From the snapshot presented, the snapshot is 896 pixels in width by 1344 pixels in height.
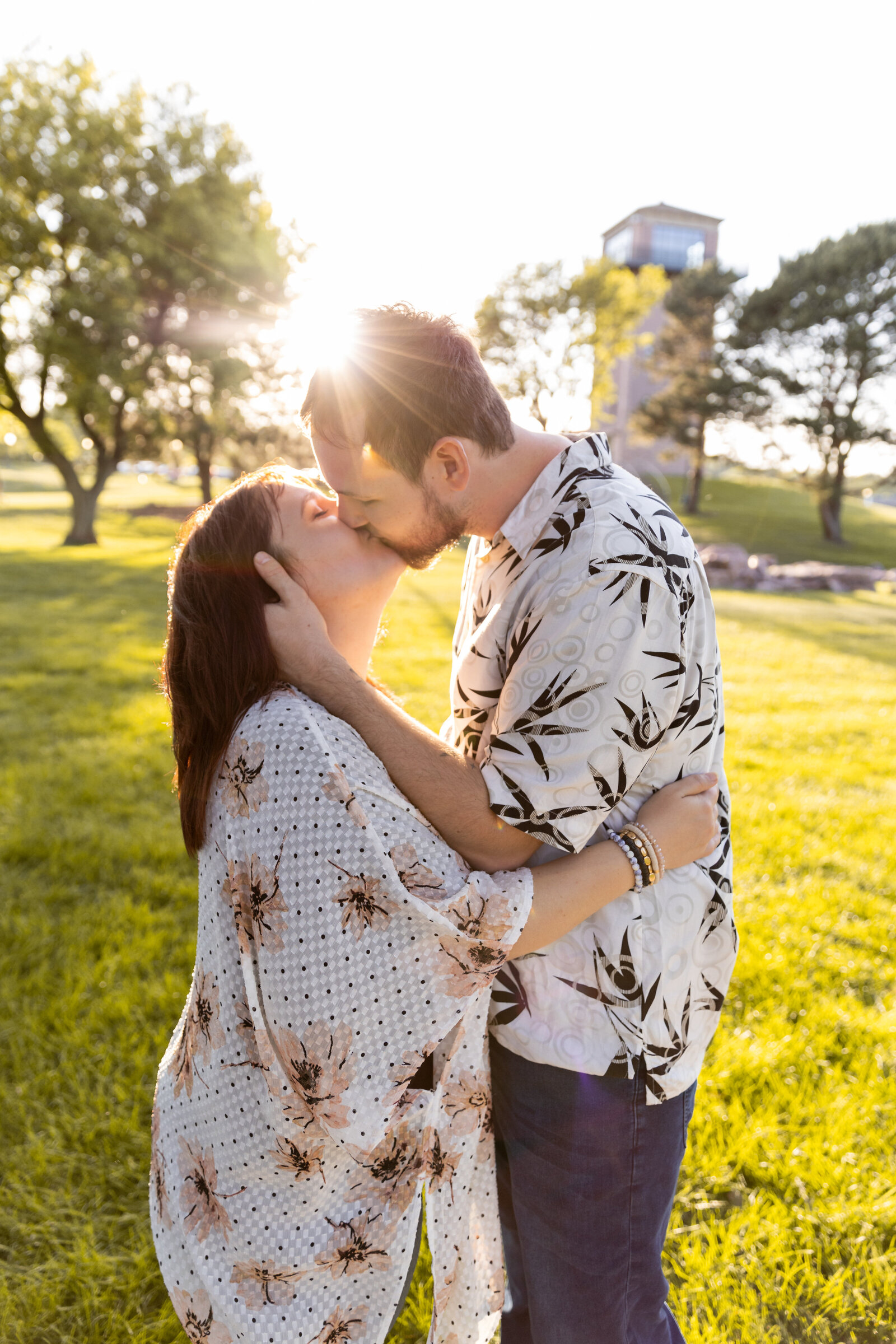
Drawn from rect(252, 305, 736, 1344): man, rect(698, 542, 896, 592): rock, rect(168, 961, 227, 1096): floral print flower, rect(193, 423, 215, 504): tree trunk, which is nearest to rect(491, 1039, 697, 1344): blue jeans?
rect(252, 305, 736, 1344): man

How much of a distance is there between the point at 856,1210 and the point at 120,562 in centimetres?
2021

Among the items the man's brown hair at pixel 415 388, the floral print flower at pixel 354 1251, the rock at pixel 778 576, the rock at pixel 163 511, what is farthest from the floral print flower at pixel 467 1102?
the rock at pixel 163 511

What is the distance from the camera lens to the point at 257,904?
1.52 m

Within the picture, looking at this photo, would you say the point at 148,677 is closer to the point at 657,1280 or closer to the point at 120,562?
the point at 657,1280

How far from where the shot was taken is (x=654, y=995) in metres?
1.71

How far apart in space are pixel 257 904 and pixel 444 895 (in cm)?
36

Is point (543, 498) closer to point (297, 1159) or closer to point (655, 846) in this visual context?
point (655, 846)

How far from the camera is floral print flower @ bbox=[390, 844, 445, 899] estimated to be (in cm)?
151

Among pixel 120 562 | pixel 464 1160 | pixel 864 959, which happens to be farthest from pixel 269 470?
pixel 120 562

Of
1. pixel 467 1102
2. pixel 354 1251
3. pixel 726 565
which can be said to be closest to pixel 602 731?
pixel 467 1102

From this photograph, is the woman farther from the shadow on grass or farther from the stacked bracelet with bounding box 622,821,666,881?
the shadow on grass

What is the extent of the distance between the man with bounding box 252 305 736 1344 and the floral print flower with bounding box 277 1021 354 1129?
17.1 inches

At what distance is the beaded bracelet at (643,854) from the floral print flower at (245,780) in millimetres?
767

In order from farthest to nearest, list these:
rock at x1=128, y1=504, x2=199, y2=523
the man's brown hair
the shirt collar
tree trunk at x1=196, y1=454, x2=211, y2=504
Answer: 1. rock at x1=128, y1=504, x2=199, y2=523
2. tree trunk at x1=196, y1=454, x2=211, y2=504
3. the man's brown hair
4. the shirt collar
